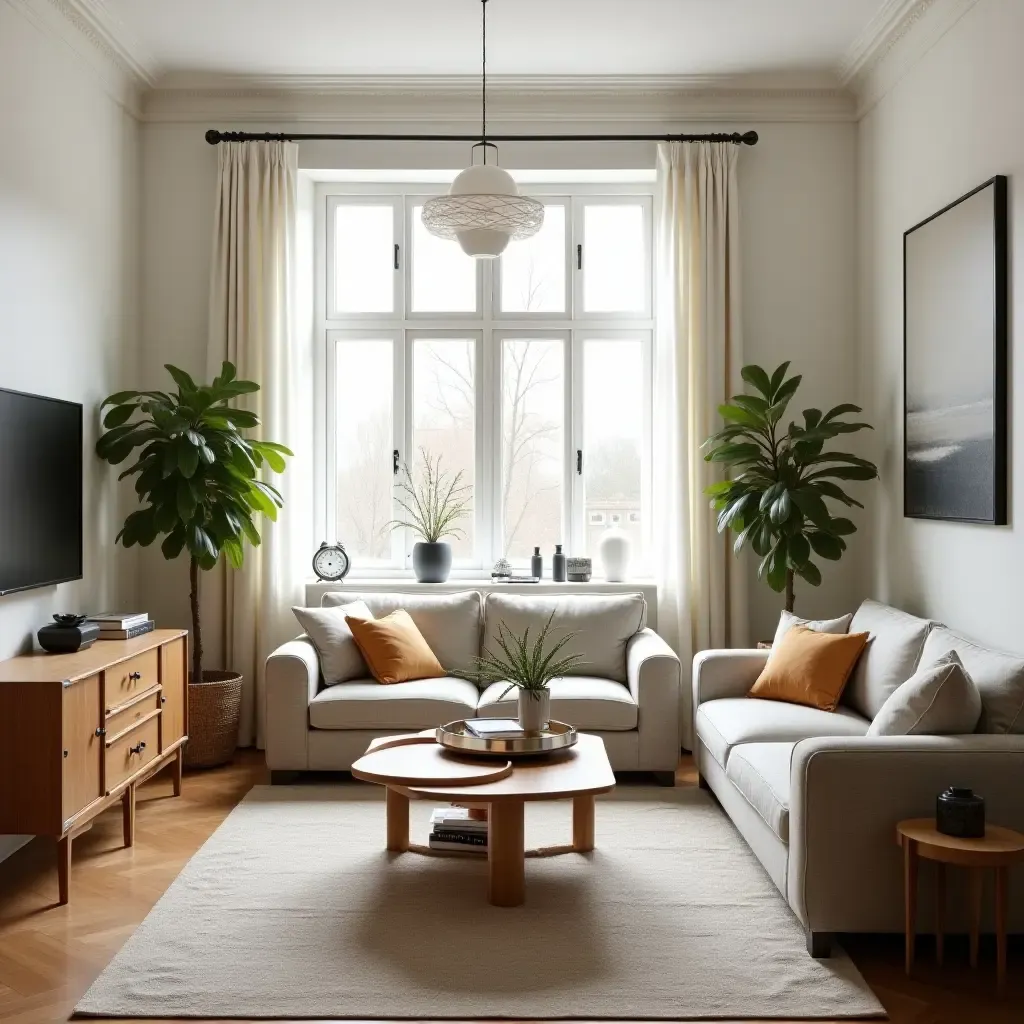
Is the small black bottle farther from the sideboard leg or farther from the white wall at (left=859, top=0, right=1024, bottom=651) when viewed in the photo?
the sideboard leg

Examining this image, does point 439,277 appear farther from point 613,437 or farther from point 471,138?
point 613,437

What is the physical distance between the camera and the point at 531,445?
606 cm

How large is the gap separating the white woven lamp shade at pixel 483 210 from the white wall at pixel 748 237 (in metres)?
1.78

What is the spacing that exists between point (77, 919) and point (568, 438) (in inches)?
140

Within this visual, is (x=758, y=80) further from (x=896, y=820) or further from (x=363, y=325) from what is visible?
(x=896, y=820)

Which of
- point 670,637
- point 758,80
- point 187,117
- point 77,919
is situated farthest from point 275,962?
point 758,80

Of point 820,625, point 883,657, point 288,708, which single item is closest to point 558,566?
point 820,625

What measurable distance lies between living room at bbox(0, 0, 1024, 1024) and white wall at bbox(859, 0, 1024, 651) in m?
0.03

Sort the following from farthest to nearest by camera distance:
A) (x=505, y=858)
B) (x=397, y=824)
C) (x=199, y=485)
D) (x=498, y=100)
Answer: (x=498, y=100)
(x=199, y=485)
(x=397, y=824)
(x=505, y=858)

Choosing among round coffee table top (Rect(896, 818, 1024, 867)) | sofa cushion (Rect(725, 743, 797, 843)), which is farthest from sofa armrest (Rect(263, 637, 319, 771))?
round coffee table top (Rect(896, 818, 1024, 867))

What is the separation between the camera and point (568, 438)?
603cm

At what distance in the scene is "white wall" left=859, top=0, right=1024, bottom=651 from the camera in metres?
3.84

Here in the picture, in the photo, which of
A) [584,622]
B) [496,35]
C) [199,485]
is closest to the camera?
[199,485]

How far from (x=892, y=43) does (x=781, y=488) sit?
211 cm
